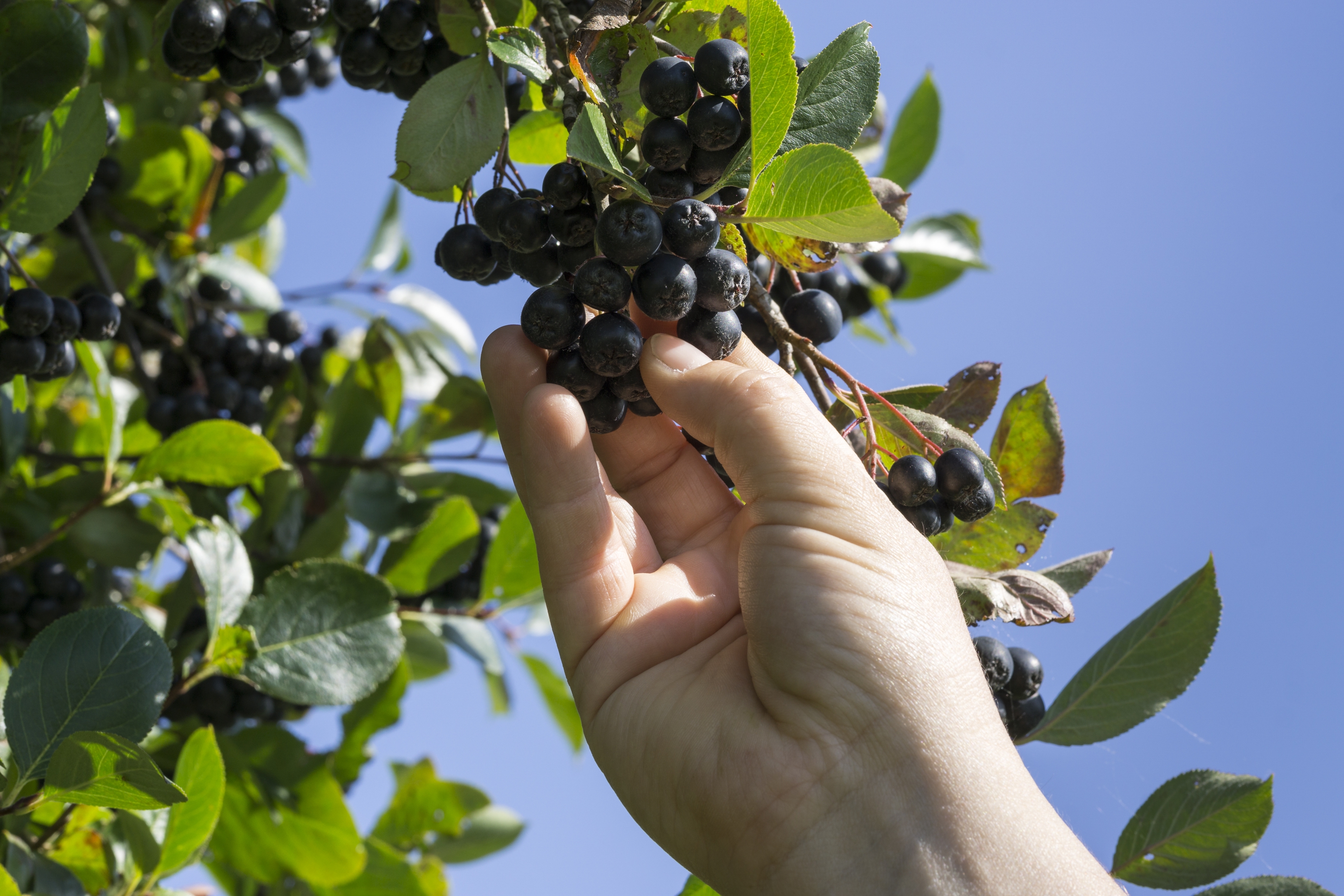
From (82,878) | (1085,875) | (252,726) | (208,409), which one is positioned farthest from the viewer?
(208,409)

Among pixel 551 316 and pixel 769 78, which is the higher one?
pixel 769 78

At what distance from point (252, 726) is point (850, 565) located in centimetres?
155

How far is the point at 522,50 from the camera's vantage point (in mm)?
988

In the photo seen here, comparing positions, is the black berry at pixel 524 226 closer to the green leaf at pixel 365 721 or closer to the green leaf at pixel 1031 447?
the green leaf at pixel 1031 447

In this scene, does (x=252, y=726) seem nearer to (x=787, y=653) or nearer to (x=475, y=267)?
(x=475, y=267)

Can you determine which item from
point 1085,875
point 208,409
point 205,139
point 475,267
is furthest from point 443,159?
point 205,139

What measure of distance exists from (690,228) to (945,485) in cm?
42

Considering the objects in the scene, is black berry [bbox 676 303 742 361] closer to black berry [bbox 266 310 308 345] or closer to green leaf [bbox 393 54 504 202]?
green leaf [bbox 393 54 504 202]

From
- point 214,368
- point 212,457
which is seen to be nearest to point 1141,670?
point 212,457

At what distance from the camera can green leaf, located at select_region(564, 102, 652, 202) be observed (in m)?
0.84

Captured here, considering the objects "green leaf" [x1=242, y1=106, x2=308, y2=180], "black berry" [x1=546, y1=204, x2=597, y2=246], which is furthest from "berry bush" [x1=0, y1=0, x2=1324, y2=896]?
"green leaf" [x1=242, y1=106, x2=308, y2=180]

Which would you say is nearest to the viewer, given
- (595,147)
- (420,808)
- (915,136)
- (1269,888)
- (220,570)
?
(595,147)

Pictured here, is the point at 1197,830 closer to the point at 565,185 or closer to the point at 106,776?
the point at 565,185

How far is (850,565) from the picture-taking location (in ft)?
3.43
